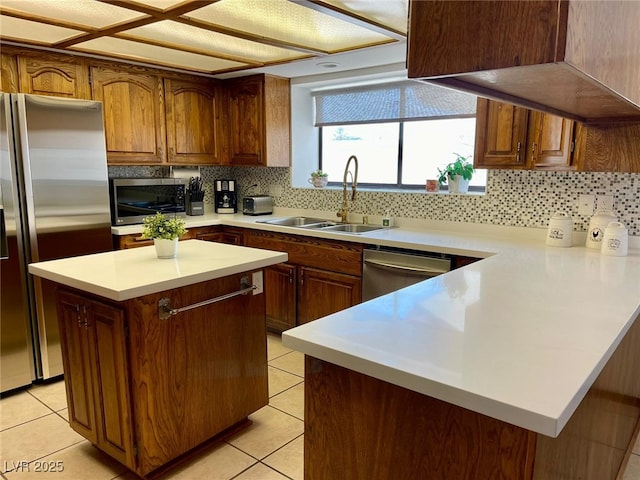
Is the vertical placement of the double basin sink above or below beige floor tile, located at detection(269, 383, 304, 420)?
above

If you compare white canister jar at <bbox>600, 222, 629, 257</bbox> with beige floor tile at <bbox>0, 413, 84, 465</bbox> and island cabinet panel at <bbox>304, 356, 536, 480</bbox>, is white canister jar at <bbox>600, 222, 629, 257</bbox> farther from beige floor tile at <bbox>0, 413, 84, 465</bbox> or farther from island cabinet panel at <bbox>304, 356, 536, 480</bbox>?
beige floor tile at <bbox>0, 413, 84, 465</bbox>

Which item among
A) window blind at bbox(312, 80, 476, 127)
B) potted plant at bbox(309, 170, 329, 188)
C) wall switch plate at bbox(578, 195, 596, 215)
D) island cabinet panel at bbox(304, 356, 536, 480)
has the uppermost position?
window blind at bbox(312, 80, 476, 127)

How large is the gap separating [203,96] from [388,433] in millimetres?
3815

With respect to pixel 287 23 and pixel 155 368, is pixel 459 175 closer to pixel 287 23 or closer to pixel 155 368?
pixel 287 23

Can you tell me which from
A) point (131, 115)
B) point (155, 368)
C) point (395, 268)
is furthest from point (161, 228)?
point (131, 115)

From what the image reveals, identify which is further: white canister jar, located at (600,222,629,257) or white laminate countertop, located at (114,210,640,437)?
white canister jar, located at (600,222,629,257)

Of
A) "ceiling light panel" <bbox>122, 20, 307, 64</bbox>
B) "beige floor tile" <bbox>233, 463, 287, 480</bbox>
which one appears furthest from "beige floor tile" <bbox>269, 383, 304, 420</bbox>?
"ceiling light panel" <bbox>122, 20, 307, 64</bbox>

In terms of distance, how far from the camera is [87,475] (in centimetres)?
215

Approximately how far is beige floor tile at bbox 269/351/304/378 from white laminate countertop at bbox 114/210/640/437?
62.2 inches

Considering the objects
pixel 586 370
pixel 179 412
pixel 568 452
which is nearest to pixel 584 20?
pixel 586 370

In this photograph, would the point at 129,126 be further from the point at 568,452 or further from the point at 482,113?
the point at 568,452

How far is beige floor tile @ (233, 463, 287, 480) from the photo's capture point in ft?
6.98

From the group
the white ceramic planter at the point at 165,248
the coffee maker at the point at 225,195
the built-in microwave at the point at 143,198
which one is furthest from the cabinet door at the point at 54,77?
the white ceramic planter at the point at 165,248

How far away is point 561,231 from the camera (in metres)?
2.78
